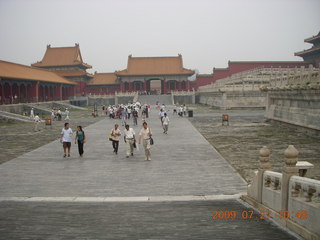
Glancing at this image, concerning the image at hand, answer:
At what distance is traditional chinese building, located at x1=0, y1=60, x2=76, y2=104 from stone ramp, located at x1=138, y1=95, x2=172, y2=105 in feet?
43.0

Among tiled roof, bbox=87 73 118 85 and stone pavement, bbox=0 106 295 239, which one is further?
tiled roof, bbox=87 73 118 85

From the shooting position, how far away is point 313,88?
1745 cm

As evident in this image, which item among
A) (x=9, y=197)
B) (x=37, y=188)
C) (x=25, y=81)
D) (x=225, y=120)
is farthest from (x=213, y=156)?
(x=25, y=81)

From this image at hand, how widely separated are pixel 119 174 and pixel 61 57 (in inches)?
2509

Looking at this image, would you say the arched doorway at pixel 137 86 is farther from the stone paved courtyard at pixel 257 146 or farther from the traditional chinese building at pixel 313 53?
the stone paved courtyard at pixel 257 146

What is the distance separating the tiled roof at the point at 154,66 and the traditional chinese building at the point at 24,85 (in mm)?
14953

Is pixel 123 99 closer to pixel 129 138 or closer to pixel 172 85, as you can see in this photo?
pixel 172 85

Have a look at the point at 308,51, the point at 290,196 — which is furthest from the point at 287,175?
the point at 308,51

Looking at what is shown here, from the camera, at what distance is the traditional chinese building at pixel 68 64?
221 feet

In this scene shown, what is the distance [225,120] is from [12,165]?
1595 centimetres

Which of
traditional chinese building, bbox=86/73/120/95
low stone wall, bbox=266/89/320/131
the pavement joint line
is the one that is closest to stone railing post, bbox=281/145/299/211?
the pavement joint line

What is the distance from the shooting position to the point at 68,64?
67.8 m

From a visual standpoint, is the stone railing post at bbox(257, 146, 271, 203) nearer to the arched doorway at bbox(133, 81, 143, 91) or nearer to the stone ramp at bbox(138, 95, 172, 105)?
the stone ramp at bbox(138, 95, 172, 105)

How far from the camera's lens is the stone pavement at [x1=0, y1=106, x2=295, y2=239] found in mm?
5555
